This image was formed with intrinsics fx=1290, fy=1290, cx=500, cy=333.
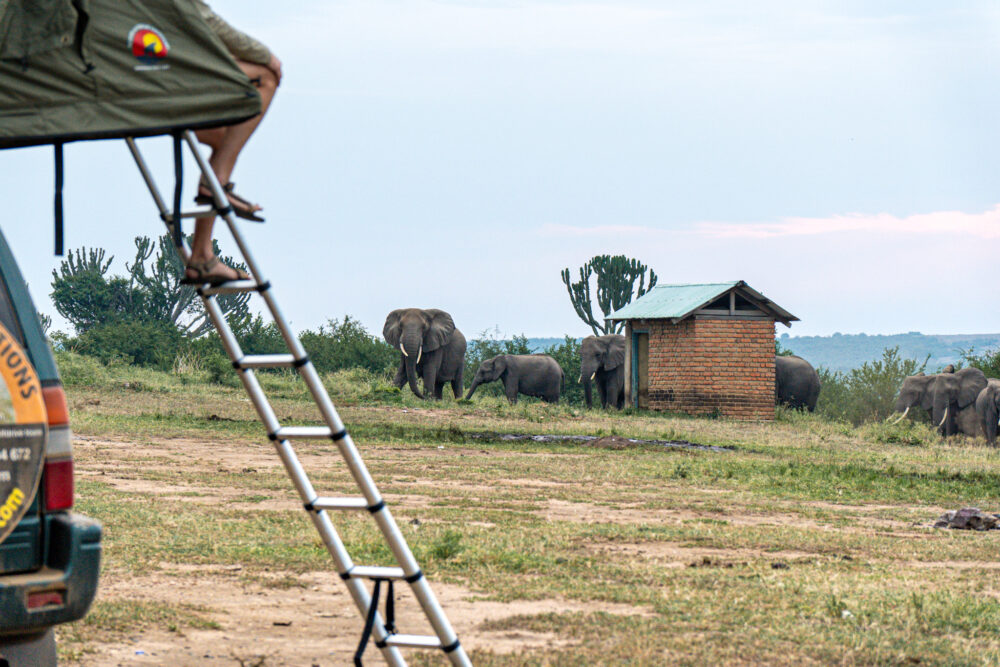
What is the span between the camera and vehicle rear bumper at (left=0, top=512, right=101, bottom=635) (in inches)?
174

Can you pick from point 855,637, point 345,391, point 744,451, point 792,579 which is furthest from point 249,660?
point 345,391

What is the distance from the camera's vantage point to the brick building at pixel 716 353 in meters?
34.4

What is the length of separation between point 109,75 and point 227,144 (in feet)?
1.81

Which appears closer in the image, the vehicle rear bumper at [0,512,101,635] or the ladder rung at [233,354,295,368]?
the vehicle rear bumper at [0,512,101,635]

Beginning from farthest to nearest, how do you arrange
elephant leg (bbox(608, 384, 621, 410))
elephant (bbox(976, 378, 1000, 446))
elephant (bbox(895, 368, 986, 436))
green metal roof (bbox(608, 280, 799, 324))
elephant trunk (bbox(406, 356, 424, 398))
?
elephant leg (bbox(608, 384, 621, 410))
elephant trunk (bbox(406, 356, 424, 398))
green metal roof (bbox(608, 280, 799, 324))
elephant (bbox(895, 368, 986, 436))
elephant (bbox(976, 378, 1000, 446))

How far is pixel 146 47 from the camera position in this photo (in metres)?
4.55

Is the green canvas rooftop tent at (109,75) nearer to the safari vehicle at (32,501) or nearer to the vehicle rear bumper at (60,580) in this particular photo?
the safari vehicle at (32,501)

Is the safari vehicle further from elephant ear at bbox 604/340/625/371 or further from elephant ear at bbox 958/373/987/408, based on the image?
elephant ear at bbox 604/340/625/371

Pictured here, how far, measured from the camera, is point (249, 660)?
637cm

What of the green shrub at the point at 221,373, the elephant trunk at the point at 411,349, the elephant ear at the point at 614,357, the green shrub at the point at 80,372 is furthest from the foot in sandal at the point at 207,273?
the elephant ear at the point at 614,357

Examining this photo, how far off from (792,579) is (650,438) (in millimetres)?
15015

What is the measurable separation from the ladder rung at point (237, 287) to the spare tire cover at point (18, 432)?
707mm

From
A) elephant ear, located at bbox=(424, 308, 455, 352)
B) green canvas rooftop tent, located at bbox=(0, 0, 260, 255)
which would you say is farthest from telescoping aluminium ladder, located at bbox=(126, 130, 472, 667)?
elephant ear, located at bbox=(424, 308, 455, 352)

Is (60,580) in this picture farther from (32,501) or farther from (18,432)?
(18,432)
